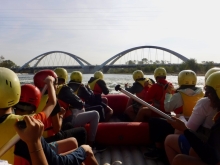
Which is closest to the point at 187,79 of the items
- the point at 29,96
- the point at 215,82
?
the point at 215,82

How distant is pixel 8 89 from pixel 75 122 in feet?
7.92

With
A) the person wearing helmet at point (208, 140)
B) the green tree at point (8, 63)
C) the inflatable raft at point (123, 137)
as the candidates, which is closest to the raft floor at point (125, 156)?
the inflatable raft at point (123, 137)

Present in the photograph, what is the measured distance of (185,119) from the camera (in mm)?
3691

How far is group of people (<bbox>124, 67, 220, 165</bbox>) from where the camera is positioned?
7.56 feet

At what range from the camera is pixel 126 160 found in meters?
4.08

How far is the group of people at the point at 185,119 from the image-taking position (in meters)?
2.30

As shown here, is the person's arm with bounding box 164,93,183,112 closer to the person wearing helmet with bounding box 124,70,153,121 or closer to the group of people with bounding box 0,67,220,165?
the group of people with bounding box 0,67,220,165

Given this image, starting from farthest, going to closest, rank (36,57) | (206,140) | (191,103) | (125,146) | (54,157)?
(36,57), (125,146), (191,103), (206,140), (54,157)

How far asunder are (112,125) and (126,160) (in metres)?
0.76

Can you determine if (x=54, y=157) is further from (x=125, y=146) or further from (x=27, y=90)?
(x=125, y=146)

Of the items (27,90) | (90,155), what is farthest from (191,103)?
(27,90)

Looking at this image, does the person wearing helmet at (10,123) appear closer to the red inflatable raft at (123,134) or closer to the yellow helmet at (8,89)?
the yellow helmet at (8,89)

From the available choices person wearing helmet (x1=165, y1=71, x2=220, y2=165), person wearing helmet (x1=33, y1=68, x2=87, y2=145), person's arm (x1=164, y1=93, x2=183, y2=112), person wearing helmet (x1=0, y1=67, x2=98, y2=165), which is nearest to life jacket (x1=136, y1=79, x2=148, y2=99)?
person's arm (x1=164, y1=93, x2=183, y2=112)

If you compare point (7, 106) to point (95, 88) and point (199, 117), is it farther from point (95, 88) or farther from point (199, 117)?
point (95, 88)
